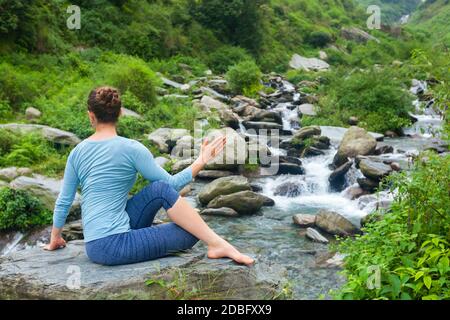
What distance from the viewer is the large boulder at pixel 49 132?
11.4 metres

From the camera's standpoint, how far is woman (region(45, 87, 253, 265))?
366 cm

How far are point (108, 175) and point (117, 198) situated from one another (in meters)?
0.21

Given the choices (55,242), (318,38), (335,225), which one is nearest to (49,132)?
(335,225)

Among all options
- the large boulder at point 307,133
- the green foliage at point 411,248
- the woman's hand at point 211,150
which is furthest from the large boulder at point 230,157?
the woman's hand at point 211,150

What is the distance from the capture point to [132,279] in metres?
3.52

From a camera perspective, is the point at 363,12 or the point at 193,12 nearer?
the point at 193,12

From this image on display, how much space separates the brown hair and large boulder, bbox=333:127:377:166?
9843mm

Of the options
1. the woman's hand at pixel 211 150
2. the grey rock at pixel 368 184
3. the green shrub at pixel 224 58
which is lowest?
the grey rock at pixel 368 184

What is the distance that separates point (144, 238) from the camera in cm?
374

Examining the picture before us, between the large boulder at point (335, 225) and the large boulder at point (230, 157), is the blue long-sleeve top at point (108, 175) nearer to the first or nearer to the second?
the large boulder at point (335, 225)

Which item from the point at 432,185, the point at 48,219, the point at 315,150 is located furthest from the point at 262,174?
the point at 432,185

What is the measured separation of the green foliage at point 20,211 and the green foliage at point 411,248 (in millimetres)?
5622

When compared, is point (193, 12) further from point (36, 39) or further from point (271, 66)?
point (36, 39)
